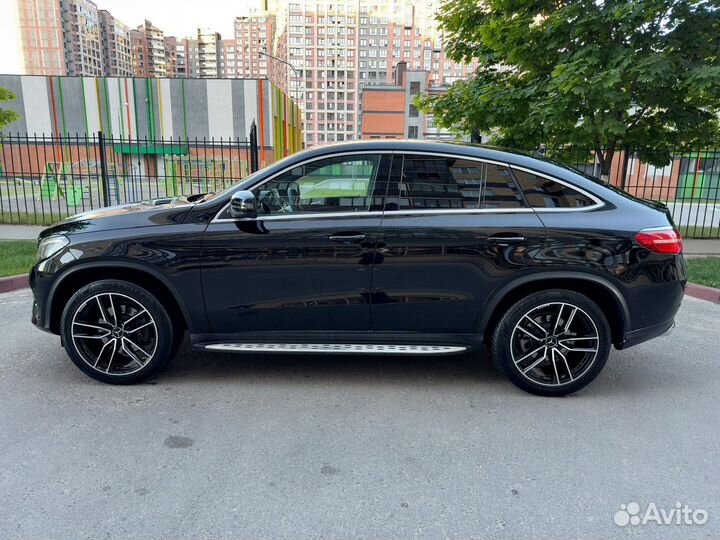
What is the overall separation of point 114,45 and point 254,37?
53.4m

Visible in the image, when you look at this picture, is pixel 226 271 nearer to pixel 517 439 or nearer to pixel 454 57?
pixel 517 439

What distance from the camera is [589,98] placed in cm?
782

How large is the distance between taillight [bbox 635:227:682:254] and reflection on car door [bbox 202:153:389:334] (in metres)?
1.84

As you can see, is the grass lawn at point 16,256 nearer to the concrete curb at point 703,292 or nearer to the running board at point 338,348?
the running board at point 338,348

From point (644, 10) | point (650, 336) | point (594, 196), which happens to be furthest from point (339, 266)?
point (644, 10)

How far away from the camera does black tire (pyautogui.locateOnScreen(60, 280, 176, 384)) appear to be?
3457 mm

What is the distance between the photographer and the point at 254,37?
174125 mm

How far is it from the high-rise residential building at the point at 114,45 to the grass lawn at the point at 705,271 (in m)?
158

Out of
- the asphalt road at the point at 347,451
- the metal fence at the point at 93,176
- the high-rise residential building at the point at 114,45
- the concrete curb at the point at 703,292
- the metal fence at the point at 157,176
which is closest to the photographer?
the asphalt road at the point at 347,451

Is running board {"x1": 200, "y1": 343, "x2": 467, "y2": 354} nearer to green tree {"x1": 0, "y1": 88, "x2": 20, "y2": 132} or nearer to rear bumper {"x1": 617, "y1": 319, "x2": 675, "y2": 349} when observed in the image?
rear bumper {"x1": 617, "y1": 319, "x2": 675, "y2": 349}

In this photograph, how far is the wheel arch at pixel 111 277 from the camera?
3422mm

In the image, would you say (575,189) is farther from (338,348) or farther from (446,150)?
(338,348)

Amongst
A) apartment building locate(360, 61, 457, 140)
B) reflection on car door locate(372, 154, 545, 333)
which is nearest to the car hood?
reflection on car door locate(372, 154, 545, 333)

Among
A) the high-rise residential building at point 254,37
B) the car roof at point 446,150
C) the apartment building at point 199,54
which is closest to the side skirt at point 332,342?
the car roof at point 446,150
